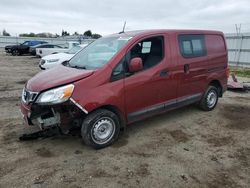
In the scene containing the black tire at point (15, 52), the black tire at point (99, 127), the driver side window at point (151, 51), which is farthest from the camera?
the black tire at point (15, 52)

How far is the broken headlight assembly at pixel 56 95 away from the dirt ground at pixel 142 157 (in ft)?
2.89

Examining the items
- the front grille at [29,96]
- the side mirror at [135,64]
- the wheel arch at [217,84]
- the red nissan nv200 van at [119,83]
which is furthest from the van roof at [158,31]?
the front grille at [29,96]

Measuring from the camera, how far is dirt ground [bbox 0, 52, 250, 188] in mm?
3080

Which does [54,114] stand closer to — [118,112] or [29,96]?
[29,96]

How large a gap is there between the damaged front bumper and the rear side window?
8.14 feet

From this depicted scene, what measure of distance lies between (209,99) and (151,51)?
222cm

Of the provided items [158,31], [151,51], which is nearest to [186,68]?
[151,51]

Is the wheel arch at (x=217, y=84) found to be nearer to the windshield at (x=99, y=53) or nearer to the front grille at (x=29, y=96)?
the windshield at (x=99, y=53)

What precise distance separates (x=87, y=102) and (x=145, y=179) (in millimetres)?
1354

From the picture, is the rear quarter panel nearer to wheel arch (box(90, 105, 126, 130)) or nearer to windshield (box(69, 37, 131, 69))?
windshield (box(69, 37, 131, 69))

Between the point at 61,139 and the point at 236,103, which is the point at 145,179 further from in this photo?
the point at 236,103

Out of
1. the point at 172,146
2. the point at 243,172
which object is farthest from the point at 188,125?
the point at 243,172

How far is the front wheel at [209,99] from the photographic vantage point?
18.6ft

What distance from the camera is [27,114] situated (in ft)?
12.1
